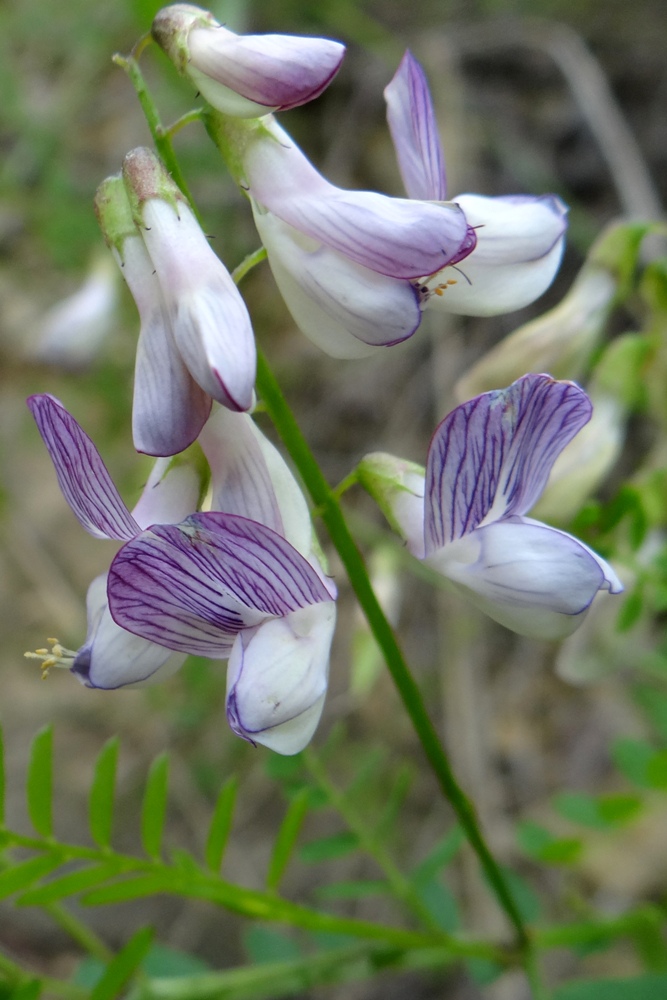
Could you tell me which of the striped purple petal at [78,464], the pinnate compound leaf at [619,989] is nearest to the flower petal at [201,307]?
the striped purple petal at [78,464]

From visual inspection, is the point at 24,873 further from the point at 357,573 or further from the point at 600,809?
the point at 600,809

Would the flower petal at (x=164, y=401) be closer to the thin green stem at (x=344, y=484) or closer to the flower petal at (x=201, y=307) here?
the flower petal at (x=201, y=307)

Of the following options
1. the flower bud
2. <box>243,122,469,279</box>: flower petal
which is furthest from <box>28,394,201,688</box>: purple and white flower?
the flower bud

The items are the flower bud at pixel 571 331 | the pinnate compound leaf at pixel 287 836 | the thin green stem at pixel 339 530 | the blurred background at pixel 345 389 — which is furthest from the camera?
the blurred background at pixel 345 389

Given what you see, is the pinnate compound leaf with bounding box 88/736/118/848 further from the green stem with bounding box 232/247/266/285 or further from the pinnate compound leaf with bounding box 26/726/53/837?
the green stem with bounding box 232/247/266/285

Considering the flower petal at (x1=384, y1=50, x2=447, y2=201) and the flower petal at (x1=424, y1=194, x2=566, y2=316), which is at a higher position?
the flower petal at (x1=384, y1=50, x2=447, y2=201)

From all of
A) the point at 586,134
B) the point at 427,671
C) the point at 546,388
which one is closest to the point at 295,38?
the point at 546,388

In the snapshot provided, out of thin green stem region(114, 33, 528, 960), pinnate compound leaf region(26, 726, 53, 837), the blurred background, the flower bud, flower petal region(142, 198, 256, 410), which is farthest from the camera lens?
the blurred background
